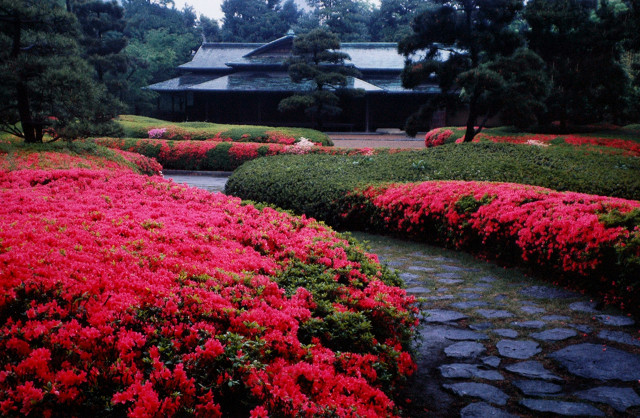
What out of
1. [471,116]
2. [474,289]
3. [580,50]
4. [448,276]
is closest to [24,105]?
[448,276]

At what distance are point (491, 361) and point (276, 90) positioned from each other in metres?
25.7

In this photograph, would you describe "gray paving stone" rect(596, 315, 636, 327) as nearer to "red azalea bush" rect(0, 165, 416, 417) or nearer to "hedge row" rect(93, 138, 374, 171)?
"red azalea bush" rect(0, 165, 416, 417)

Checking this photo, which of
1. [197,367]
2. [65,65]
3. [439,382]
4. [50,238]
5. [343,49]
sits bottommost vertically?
[439,382]

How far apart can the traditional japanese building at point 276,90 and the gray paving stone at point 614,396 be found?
24.8m

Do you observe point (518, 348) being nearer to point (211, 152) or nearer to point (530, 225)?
point (530, 225)

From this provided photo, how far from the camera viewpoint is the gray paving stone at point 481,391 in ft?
9.04

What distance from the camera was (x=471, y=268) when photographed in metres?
5.52

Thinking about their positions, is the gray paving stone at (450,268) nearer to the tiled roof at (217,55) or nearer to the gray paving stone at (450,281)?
the gray paving stone at (450,281)

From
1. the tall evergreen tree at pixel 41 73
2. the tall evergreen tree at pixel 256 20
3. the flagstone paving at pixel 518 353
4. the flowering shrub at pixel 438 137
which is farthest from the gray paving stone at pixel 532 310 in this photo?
the tall evergreen tree at pixel 256 20

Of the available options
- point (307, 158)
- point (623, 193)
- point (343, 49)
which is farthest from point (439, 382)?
point (343, 49)

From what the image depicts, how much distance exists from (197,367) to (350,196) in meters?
6.14

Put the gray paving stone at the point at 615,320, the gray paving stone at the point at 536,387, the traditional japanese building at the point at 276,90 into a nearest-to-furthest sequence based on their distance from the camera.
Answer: the gray paving stone at the point at 536,387
the gray paving stone at the point at 615,320
the traditional japanese building at the point at 276,90

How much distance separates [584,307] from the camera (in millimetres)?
4172

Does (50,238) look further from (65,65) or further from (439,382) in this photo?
(65,65)
